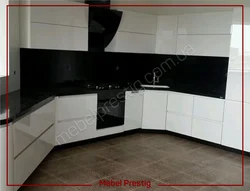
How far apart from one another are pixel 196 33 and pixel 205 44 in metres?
0.27

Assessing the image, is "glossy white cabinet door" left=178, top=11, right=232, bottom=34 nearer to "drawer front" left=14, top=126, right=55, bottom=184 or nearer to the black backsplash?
the black backsplash

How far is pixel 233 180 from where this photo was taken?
3521mm

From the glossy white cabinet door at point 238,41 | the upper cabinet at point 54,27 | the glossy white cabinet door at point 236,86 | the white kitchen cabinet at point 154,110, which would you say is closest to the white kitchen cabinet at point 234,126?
the glossy white cabinet door at point 236,86

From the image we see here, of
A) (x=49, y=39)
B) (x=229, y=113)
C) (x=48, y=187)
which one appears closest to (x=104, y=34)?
(x=49, y=39)

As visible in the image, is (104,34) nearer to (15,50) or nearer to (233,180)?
(15,50)

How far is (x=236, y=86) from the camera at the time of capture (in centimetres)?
433

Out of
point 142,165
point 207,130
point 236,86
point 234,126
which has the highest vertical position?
point 236,86

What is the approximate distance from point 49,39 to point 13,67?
24.1 inches

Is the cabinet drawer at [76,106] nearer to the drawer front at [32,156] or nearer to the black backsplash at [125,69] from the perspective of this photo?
the drawer front at [32,156]

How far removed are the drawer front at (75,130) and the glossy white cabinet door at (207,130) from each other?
171 centimetres

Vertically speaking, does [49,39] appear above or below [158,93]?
above

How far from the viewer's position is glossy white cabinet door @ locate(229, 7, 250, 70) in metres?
4.17

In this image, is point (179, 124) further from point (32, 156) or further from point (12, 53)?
point (12, 53)

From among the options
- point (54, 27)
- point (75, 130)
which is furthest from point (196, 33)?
point (75, 130)
